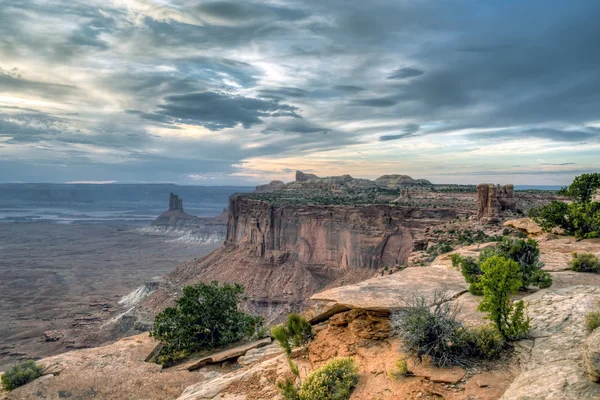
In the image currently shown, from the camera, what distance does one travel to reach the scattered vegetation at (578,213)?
17.4m

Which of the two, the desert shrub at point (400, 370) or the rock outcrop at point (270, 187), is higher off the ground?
the rock outcrop at point (270, 187)

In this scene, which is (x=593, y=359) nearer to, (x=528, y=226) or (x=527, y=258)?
(x=527, y=258)

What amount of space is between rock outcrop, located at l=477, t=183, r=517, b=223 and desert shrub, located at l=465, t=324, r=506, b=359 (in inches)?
1032

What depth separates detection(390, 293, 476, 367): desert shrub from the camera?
24.2 ft

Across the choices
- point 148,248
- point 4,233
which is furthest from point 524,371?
point 4,233

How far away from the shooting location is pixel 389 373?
24.1 ft

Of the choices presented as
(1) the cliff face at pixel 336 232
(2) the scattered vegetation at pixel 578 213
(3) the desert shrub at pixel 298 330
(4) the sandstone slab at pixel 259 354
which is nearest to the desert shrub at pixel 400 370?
(3) the desert shrub at pixel 298 330

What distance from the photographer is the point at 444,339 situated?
740 cm

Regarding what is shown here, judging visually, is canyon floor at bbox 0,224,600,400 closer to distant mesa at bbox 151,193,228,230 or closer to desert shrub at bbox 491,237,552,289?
desert shrub at bbox 491,237,552,289

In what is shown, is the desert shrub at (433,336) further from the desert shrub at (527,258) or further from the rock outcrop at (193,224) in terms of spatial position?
the rock outcrop at (193,224)

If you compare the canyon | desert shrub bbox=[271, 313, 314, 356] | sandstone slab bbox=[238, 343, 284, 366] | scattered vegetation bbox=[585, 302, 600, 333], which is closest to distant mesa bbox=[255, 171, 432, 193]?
the canyon

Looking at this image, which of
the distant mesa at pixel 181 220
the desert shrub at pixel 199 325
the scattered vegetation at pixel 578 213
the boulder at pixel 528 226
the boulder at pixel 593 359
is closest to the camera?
the boulder at pixel 593 359

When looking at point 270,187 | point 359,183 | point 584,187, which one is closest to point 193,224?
point 270,187

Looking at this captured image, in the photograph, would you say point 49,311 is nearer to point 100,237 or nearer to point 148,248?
point 148,248
